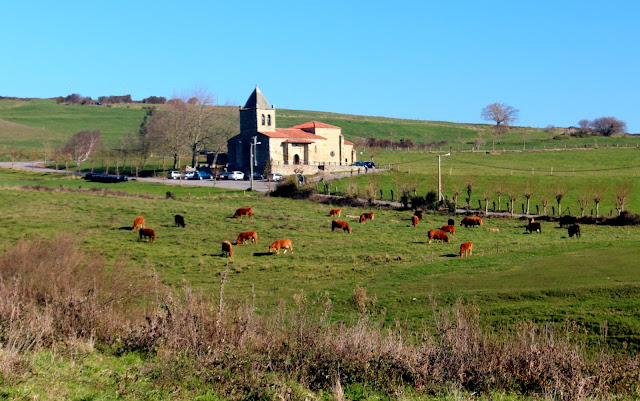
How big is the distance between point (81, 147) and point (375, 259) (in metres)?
84.0

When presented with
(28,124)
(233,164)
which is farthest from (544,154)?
(28,124)

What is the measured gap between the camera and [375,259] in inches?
1206

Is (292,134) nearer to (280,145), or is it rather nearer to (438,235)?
(280,145)

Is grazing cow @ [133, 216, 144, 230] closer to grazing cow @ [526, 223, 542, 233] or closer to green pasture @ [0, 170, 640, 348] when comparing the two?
green pasture @ [0, 170, 640, 348]

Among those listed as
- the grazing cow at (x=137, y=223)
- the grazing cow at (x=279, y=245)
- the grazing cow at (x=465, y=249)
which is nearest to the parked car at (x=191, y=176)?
the grazing cow at (x=137, y=223)

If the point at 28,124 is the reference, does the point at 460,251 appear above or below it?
below

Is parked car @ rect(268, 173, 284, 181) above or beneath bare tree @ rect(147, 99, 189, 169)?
beneath

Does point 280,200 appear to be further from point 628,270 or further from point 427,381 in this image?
point 427,381

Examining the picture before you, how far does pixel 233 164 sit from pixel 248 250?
63.1 m

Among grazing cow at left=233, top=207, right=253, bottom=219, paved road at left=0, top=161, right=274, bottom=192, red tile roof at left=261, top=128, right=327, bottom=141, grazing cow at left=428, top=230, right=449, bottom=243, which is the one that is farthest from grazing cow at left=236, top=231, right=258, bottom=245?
red tile roof at left=261, top=128, right=327, bottom=141

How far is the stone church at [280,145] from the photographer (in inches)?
3477

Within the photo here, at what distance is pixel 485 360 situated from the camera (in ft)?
37.7

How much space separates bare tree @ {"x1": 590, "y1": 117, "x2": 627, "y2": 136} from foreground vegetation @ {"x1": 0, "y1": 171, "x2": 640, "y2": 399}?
395 ft

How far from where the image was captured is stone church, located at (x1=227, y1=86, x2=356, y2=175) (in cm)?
8831
